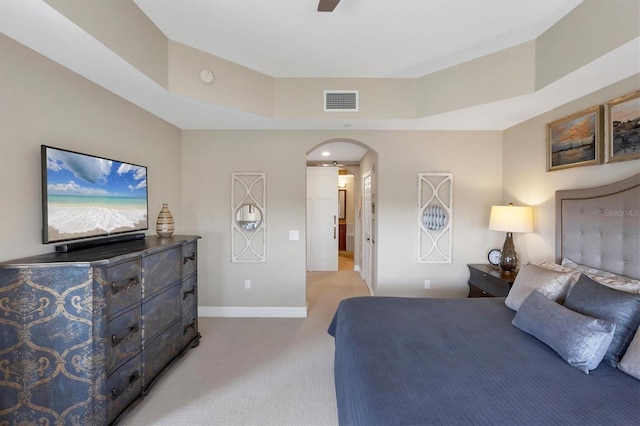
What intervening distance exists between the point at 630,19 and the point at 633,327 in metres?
Answer: 1.78

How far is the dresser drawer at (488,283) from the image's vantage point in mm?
2699

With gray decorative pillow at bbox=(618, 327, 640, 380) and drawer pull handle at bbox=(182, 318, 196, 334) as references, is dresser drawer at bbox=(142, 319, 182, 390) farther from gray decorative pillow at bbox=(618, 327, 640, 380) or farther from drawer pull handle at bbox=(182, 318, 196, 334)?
gray decorative pillow at bbox=(618, 327, 640, 380)

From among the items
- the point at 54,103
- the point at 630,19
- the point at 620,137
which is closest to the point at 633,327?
the point at 620,137

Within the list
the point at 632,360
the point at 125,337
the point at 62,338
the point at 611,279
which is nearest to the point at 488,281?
the point at 611,279

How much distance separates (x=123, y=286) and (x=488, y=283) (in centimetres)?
337

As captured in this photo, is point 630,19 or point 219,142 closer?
point 630,19

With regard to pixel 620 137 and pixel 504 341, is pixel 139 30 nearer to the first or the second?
pixel 504 341

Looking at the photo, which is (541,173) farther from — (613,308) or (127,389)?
(127,389)

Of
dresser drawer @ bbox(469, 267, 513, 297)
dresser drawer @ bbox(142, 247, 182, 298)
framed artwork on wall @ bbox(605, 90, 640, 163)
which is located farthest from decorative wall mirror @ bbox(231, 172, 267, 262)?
framed artwork on wall @ bbox(605, 90, 640, 163)

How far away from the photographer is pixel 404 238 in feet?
11.7

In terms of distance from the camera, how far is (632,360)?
1315 mm

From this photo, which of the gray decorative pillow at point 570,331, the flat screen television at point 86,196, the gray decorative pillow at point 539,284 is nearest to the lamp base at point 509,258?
the gray decorative pillow at point 539,284

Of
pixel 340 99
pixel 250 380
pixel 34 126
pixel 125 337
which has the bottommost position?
pixel 250 380

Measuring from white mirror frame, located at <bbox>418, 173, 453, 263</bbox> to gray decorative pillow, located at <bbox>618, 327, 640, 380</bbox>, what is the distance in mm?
2180
